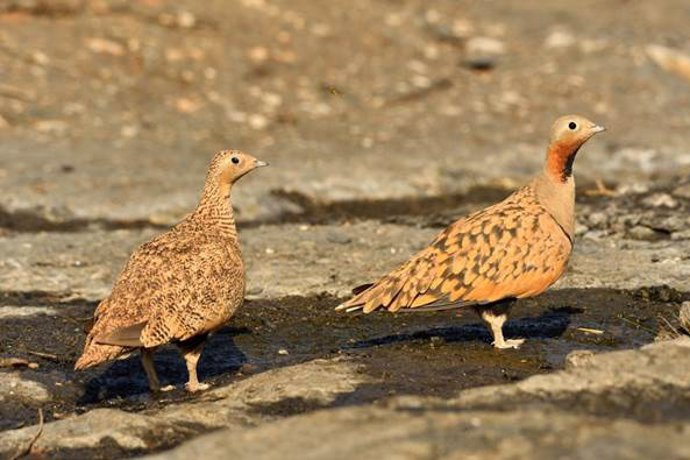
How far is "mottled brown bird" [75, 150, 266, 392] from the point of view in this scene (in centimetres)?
758

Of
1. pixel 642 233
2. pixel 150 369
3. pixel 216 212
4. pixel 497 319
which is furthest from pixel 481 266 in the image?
pixel 642 233

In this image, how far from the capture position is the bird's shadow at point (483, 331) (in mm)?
8945

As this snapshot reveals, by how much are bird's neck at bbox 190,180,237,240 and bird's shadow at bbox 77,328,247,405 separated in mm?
864

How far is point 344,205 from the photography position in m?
13.6

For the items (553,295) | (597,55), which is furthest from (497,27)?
(553,295)

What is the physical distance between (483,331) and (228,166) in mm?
2144

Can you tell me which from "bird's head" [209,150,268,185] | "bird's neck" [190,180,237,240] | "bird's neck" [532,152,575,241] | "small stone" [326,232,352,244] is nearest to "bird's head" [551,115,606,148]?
"bird's neck" [532,152,575,241]

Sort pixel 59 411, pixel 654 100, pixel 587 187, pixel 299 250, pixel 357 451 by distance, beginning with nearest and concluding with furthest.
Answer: pixel 357 451 → pixel 59 411 → pixel 299 250 → pixel 587 187 → pixel 654 100

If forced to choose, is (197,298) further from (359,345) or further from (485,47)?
(485,47)

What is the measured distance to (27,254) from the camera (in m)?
11.4

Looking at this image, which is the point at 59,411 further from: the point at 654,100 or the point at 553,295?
the point at 654,100

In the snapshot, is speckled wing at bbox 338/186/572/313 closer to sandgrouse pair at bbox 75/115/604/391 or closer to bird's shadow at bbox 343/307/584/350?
sandgrouse pair at bbox 75/115/604/391

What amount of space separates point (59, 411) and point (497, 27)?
1384 centimetres

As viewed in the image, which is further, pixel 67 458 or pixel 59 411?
pixel 59 411
